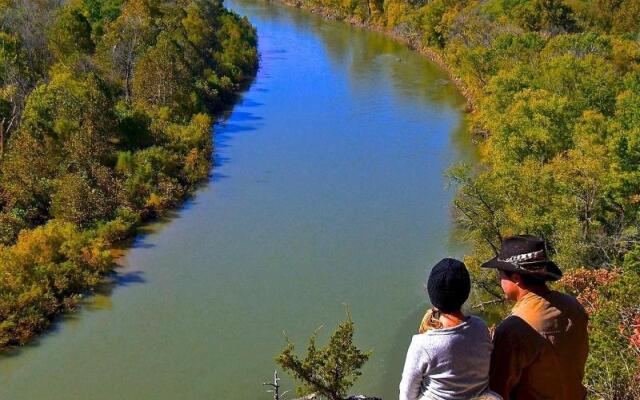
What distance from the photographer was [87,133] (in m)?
17.7

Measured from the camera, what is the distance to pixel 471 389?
290 cm

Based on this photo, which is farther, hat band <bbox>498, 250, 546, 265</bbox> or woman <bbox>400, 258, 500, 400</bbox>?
hat band <bbox>498, 250, 546, 265</bbox>

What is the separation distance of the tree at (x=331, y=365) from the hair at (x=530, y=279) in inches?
230

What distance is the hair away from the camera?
3027mm

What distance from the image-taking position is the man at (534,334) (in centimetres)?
294

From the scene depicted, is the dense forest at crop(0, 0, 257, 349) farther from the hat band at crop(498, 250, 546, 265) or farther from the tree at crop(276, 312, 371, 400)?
the hat band at crop(498, 250, 546, 265)

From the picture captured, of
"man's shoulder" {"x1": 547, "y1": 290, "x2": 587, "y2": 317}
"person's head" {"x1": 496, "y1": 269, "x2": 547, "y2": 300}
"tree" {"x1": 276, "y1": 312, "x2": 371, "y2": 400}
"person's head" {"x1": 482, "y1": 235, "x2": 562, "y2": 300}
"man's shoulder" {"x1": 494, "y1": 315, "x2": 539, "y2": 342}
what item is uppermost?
"person's head" {"x1": 482, "y1": 235, "x2": 562, "y2": 300}

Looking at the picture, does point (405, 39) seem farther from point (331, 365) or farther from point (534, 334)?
point (534, 334)

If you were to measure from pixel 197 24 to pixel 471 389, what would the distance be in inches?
1139

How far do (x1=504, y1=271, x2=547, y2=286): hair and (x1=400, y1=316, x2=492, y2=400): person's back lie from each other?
30 centimetres

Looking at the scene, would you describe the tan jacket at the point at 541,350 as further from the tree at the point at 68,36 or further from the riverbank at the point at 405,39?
the riverbank at the point at 405,39

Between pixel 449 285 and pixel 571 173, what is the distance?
11.8m

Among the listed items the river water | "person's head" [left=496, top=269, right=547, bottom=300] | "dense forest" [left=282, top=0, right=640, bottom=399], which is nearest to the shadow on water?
the river water

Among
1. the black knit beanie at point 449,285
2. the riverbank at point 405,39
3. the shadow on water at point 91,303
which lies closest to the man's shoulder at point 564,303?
the black knit beanie at point 449,285
